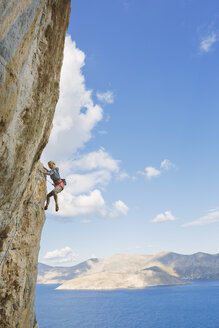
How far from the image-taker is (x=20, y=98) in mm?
5574

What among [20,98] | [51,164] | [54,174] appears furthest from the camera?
[51,164]

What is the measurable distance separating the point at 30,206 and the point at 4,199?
585 centimetres

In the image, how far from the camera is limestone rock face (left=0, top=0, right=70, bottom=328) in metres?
4.69

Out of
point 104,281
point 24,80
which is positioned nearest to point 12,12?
point 24,80

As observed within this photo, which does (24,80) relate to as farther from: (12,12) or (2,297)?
(2,297)

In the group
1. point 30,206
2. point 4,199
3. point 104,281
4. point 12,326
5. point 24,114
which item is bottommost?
point 104,281

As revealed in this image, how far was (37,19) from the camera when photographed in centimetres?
611

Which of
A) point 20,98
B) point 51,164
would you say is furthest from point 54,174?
point 20,98

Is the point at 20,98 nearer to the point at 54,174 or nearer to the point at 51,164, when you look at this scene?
the point at 54,174

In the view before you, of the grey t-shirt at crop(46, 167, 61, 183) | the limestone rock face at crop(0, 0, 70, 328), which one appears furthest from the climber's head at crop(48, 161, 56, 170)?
the limestone rock face at crop(0, 0, 70, 328)

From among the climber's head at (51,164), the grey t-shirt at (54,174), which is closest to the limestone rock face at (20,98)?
the grey t-shirt at (54,174)

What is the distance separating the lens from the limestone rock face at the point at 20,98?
4.69 metres

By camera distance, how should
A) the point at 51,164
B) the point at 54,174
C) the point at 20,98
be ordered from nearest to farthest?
1. the point at 20,98
2. the point at 54,174
3. the point at 51,164

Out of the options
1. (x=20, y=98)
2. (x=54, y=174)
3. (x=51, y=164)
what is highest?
(x=51, y=164)
